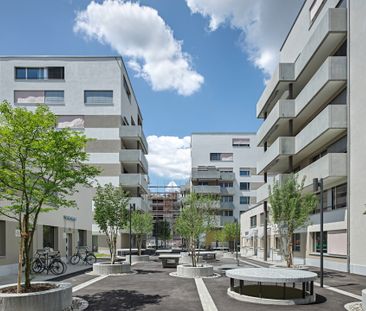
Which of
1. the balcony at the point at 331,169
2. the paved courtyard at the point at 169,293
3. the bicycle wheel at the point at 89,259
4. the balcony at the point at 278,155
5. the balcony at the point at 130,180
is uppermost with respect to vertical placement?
the balcony at the point at 278,155

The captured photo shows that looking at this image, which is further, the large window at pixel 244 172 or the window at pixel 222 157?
the window at pixel 222 157

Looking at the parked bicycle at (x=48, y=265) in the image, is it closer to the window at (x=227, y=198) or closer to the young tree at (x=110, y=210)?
the young tree at (x=110, y=210)

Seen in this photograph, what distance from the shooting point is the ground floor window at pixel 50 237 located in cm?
2546

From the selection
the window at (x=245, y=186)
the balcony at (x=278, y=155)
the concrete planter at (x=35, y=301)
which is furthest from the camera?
the window at (x=245, y=186)

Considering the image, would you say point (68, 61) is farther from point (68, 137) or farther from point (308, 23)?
point (68, 137)

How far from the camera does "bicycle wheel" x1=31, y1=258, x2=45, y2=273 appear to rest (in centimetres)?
2047

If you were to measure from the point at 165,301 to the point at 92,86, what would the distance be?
38178 mm

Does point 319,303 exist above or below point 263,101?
below

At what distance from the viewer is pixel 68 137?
11.2m

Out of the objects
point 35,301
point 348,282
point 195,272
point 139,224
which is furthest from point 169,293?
point 139,224

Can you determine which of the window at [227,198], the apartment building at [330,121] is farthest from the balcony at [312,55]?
the window at [227,198]

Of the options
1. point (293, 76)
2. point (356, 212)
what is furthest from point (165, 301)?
point (293, 76)

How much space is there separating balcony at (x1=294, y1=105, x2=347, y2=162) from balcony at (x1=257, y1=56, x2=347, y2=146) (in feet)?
5.59

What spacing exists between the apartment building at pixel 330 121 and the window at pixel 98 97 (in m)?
20.9
